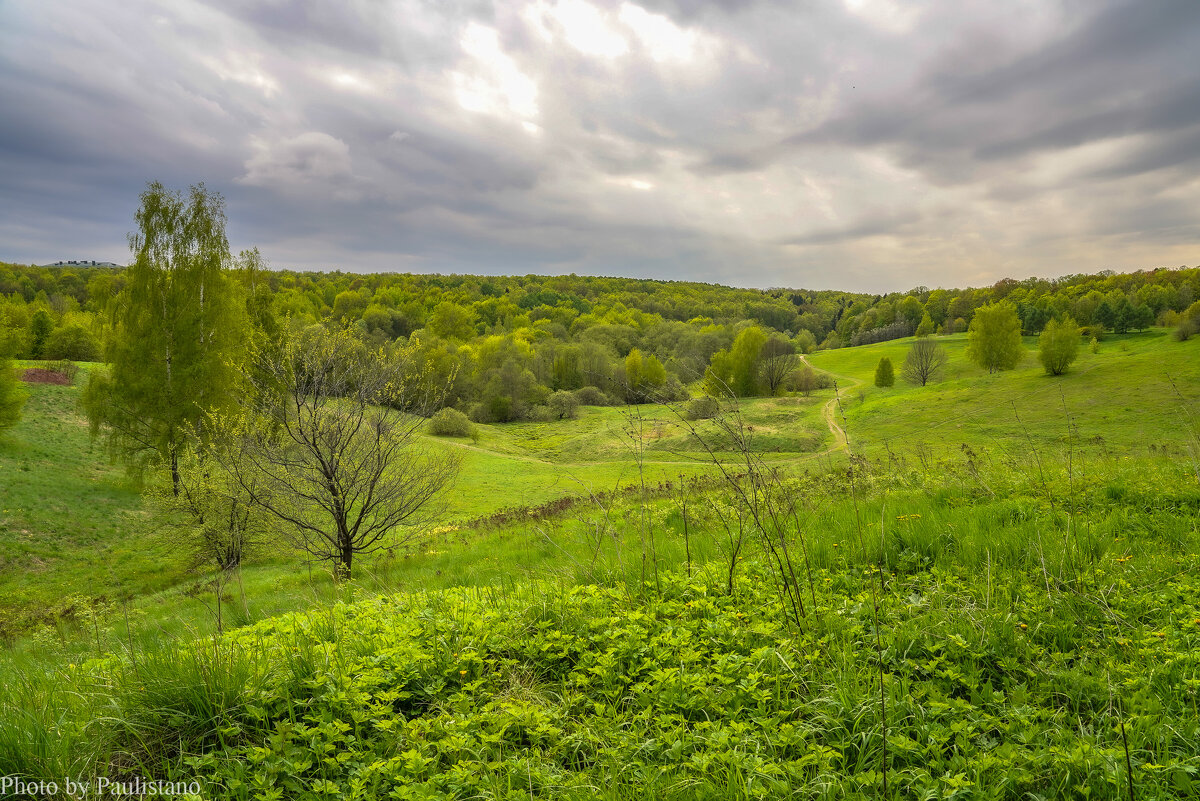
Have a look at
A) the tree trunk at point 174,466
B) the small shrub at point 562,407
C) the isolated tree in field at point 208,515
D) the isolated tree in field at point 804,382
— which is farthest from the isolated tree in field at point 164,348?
the isolated tree in field at point 804,382

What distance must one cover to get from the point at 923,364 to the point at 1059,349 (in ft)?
60.2

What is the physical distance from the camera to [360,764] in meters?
2.67

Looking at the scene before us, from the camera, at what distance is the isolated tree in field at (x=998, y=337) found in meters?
56.8

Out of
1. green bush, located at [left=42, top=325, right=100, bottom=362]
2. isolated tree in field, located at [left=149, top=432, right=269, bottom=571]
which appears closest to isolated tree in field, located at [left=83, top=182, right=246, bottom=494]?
isolated tree in field, located at [left=149, top=432, right=269, bottom=571]

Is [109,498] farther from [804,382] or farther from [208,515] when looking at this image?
[804,382]

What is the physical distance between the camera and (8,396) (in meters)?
25.0

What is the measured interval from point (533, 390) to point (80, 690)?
214ft

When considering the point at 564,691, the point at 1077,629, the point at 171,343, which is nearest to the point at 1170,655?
the point at 1077,629

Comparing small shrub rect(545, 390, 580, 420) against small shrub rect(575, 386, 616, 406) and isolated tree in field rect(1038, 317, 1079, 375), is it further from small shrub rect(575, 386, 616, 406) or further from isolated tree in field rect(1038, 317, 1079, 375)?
isolated tree in field rect(1038, 317, 1079, 375)

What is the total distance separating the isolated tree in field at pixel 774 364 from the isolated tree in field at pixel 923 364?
13293 mm

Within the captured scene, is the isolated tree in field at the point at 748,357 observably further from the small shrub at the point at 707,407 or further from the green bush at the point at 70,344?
the green bush at the point at 70,344

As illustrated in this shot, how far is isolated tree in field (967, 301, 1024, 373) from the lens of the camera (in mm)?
56750

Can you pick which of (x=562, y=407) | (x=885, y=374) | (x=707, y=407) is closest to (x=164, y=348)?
(x=707, y=407)

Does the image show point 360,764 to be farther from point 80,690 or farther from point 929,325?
point 929,325
